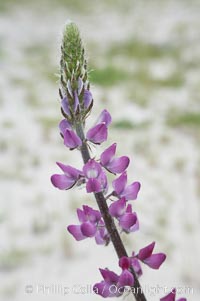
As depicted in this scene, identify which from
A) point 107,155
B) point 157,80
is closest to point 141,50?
point 157,80

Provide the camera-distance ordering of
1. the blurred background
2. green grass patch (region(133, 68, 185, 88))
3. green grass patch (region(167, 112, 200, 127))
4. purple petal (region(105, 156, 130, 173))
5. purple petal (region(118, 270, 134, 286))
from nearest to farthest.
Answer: purple petal (region(118, 270, 134, 286)), purple petal (region(105, 156, 130, 173)), the blurred background, green grass patch (region(167, 112, 200, 127)), green grass patch (region(133, 68, 185, 88))

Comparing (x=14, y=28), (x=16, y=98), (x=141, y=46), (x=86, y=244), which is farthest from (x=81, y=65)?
(x=14, y=28)

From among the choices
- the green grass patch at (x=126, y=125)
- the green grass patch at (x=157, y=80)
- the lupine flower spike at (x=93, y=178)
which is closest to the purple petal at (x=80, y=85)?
the lupine flower spike at (x=93, y=178)

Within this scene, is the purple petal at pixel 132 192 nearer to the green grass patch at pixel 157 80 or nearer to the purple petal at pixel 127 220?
the purple petal at pixel 127 220

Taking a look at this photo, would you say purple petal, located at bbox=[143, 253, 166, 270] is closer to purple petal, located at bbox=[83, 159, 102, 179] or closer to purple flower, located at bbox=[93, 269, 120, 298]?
purple flower, located at bbox=[93, 269, 120, 298]

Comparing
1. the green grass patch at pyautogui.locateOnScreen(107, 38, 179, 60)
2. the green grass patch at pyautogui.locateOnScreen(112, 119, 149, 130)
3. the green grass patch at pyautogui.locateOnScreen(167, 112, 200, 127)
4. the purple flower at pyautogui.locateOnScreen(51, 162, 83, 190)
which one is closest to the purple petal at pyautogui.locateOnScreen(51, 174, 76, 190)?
the purple flower at pyautogui.locateOnScreen(51, 162, 83, 190)
